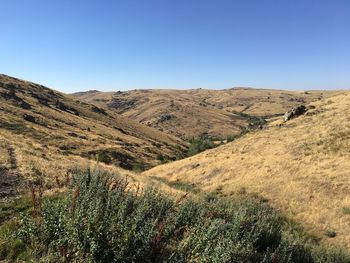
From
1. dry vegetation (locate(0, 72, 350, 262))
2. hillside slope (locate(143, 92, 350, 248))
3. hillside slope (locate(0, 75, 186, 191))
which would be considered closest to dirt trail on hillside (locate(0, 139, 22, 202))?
dry vegetation (locate(0, 72, 350, 262))

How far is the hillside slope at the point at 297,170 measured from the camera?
93.2 ft

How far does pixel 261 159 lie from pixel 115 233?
3940cm

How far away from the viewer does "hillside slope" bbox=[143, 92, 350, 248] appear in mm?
28422

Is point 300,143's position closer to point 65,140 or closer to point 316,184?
point 316,184

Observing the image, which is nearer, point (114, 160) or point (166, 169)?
point (166, 169)

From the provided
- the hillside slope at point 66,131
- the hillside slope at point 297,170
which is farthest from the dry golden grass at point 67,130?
the hillside slope at point 297,170

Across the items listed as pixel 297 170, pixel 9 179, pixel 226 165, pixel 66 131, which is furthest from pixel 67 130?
pixel 9 179

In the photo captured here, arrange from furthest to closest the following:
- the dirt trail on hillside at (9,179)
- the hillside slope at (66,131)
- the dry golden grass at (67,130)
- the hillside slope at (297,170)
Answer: the dry golden grass at (67,130), the hillside slope at (66,131), the hillside slope at (297,170), the dirt trail on hillside at (9,179)

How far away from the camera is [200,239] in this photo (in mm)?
7824

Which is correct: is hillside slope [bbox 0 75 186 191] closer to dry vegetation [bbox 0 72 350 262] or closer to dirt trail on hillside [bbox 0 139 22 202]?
dry vegetation [bbox 0 72 350 262]

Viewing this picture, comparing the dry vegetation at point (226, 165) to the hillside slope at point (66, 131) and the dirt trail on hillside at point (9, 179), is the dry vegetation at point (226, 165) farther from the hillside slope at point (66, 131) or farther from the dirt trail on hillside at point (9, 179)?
the hillside slope at point (66, 131)

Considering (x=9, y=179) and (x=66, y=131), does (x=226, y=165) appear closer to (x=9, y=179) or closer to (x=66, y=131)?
(x=9, y=179)

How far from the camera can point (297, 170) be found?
38250mm

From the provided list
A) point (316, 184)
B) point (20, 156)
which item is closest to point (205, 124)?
point (316, 184)
